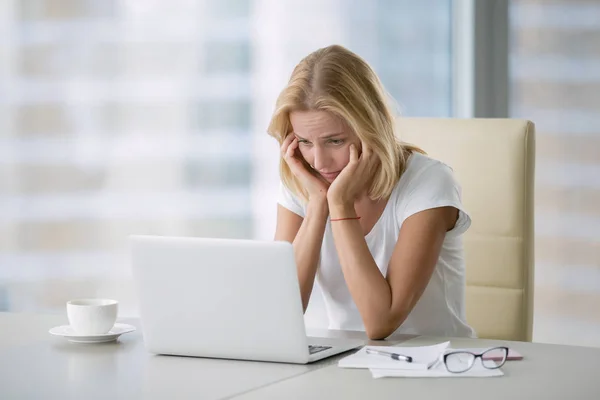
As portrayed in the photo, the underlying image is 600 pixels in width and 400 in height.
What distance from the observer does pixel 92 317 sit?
1.64 meters

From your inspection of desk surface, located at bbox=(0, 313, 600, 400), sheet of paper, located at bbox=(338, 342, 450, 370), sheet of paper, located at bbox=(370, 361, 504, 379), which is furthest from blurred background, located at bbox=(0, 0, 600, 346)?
sheet of paper, located at bbox=(370, 361, 504, 379)

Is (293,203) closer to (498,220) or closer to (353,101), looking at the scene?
(353,101)

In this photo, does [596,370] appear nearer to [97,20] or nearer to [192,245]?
[192,245]

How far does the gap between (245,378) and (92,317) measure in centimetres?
43

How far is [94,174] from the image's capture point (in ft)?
10.9

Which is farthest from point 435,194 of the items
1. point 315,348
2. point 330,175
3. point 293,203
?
point 315,348

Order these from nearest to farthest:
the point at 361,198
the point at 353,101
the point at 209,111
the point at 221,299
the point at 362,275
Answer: the point at 221,299, the point at 362,275, the point at 353,101, the point at 361,198, the point at 209,111

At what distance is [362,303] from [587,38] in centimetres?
232

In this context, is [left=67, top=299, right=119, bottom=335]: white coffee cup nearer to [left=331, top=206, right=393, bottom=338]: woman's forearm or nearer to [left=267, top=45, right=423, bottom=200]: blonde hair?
[left=331, top=206, right=393, bottom=338]: woman's forearm

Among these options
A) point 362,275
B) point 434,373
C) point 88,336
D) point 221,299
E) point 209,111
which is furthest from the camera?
point 209,111

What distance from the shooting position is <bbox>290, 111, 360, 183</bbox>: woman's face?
1962mm

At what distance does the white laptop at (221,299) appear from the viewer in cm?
142

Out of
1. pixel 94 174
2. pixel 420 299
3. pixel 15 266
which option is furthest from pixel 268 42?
pixel 420 299

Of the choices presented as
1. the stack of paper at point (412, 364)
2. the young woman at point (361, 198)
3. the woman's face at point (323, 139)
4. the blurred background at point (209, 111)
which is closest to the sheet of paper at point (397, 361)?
the stack of paper at point (412, 364)
